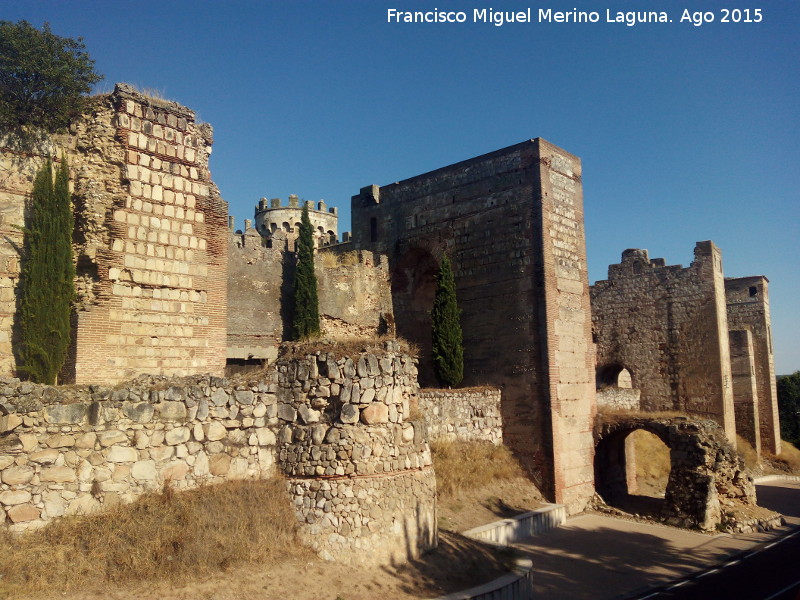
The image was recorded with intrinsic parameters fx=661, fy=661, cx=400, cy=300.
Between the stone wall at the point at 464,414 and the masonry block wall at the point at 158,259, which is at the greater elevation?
the masonry block wall at the point at 158,259

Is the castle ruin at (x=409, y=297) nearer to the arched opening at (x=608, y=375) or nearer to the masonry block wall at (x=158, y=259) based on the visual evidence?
the masonry block wall at (x=158, y=259)

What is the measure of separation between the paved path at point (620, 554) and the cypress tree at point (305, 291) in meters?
8.61

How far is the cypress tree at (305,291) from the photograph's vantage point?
19562 millimetres

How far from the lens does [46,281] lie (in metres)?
10.5

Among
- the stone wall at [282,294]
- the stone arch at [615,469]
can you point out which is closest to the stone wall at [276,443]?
the stone wall at [282,294]

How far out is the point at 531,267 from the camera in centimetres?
1830

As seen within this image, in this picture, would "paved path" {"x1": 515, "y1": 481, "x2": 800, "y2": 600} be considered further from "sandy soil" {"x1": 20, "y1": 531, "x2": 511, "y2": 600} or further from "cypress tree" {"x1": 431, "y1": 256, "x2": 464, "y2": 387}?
"cypress tree" {"x1": 431, "y1": 256, "x2": 464, "y2": 387}

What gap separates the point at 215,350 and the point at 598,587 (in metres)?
8.56

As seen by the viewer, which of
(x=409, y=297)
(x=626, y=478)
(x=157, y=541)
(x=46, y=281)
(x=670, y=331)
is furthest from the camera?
(x=670, y=331)

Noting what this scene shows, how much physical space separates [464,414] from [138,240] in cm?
936

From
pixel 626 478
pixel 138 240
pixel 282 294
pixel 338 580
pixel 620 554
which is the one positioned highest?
pixel 282 294

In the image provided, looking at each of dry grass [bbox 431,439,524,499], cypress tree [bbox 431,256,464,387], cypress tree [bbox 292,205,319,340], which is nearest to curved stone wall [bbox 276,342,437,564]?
dry grass [bbox 431,439,524,499]

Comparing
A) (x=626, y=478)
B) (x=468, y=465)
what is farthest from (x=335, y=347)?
(x=626, y=478)

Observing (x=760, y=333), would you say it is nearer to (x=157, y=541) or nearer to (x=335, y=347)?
(x=335, y=347)
